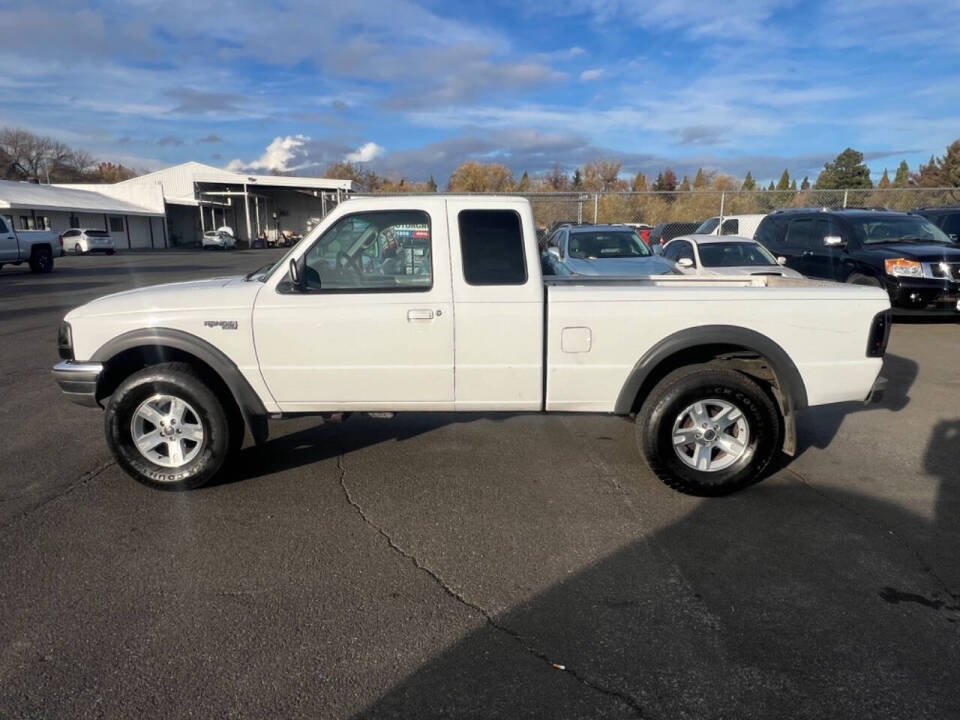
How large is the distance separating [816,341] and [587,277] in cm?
170

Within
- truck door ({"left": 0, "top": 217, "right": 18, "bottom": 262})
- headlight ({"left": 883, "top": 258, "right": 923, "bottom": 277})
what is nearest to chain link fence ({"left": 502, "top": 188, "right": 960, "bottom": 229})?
headlight ({"left": 883, "top": 258, "right": 923, "bottom": 277})

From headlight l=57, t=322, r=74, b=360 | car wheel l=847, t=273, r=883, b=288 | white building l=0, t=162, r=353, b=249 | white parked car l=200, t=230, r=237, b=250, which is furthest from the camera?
white parked car l=200, t=230, r=237, b=250

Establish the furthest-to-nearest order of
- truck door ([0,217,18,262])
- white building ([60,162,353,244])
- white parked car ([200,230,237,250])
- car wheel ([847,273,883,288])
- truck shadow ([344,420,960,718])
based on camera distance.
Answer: white building ([60,162,353,244])
white parked car ([200,230,237,250])
truck door ([0,217,18,262])
car wheel ([847,273,883,288])
truck shadow ([344,420,960,718])

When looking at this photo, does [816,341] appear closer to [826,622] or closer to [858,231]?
[826,622]

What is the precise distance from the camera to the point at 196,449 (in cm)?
441

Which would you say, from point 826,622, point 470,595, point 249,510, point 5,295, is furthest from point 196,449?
point 5,295

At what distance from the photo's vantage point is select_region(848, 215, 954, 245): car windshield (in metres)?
11.1

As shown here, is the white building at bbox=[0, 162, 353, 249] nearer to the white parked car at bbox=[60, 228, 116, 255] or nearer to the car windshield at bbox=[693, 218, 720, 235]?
the white parked car at bbox=[60, 228, 116, 255]

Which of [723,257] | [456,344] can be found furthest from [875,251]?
[456,344]

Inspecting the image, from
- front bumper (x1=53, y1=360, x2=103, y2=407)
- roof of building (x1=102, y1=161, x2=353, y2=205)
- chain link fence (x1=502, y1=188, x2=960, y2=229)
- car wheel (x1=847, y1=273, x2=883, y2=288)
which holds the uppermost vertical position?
roof of building (x1=102, y1=161, x2=353, y2=205)

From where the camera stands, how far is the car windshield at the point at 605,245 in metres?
11.0

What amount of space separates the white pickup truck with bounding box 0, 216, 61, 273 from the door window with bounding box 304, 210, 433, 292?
22363 mm

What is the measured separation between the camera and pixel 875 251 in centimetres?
1053

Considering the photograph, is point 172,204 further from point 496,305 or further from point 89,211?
point 496,305
